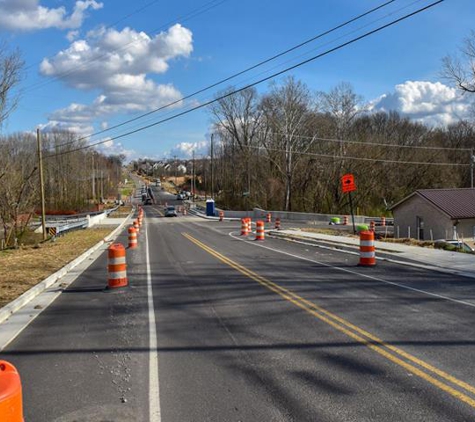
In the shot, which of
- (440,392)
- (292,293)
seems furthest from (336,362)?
(292,293)

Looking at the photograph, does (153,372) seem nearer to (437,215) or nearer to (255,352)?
(255,352)

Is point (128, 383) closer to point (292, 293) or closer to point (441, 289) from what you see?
point (292, 293)

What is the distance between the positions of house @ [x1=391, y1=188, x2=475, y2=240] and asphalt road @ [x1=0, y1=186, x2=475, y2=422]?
1167 inches

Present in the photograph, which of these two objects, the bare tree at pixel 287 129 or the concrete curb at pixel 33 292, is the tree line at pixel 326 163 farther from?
the concrete curb at pixel 33 292

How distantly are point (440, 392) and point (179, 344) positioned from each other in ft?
10.8

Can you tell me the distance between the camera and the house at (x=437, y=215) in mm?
38031

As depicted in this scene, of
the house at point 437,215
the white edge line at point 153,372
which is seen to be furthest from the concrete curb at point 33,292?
the house at point 437,215

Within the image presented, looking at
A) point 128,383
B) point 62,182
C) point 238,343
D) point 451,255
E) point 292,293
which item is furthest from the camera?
point 62,182

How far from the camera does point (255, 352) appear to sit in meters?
5.88

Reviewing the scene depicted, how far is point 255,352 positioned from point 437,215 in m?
37.4

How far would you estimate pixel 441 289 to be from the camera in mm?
9812

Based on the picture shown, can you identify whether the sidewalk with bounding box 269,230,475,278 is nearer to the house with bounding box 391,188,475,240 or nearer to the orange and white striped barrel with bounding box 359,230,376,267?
the orange and white striped barrel with bounding box 359,230,376,267

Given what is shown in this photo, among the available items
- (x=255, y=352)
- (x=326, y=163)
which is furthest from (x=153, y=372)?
(x=326, y=163)

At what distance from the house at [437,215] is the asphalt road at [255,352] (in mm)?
29631
